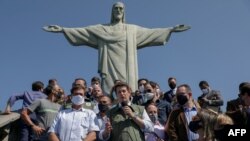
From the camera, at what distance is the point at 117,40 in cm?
1573

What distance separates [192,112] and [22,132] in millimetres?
3074

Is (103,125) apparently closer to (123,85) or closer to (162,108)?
(123,85)

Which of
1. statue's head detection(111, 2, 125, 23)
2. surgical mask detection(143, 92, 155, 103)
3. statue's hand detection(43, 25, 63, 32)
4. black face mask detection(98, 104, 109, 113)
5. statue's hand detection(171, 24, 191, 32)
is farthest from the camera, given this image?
statue's head detection(111, 2, 125, 23)

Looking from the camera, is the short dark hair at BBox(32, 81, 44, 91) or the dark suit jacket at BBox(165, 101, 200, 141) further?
the short dark hair at BBox(32, 81, 44, 91)

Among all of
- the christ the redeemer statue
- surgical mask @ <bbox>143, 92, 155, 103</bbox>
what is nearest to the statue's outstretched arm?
the christ the redeemer statue

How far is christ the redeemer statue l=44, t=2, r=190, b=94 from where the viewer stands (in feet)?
50.4

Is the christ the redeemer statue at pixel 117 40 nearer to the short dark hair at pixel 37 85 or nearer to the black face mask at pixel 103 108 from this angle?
the short dark hair at pixel 37 85

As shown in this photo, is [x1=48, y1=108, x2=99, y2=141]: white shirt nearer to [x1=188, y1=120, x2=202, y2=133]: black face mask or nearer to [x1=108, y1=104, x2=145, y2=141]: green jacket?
[x1=108, y1=104, x2=145, y2=141]: green jacket

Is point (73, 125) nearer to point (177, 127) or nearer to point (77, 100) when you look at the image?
point (77, 100)

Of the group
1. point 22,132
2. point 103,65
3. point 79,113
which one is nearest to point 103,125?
point 79,113

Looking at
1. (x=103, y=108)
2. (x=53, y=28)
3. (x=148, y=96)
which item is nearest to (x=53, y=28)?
(x=53, y=28)

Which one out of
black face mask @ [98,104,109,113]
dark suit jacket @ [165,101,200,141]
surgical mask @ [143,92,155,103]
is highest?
surgical mask @ [143,92,155,103]

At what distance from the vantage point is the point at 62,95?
864 centimetres

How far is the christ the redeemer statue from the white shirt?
8655mm
